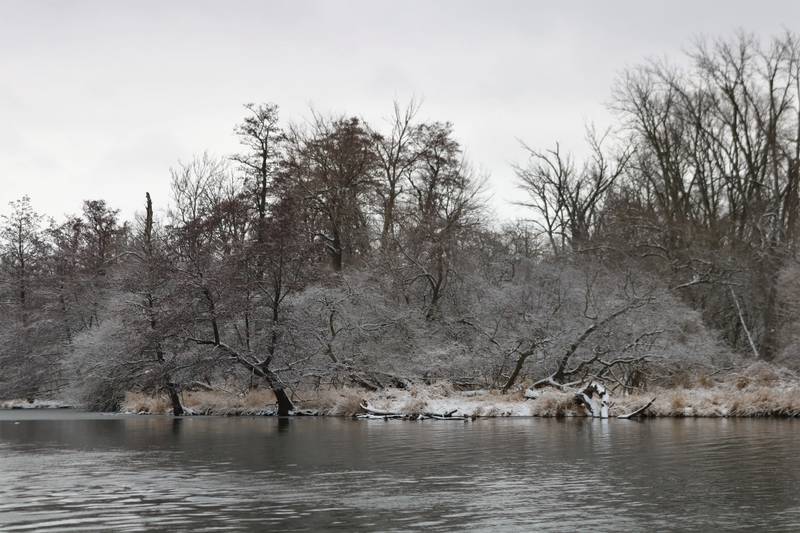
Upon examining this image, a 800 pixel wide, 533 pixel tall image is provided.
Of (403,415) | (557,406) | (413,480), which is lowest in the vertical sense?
(413,480)

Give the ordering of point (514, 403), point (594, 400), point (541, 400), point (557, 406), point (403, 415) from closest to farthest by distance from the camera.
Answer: point (594, 400) < point (557, 406) < point (541, 400) < point (403, 415) < point (514, 403)

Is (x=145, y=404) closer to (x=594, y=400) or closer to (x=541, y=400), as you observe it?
(x=541, y=400)

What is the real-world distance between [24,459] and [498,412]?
18.6m

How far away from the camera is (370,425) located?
101 ft

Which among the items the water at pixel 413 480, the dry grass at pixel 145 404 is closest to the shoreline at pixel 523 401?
the dry grass at pixel 145 404

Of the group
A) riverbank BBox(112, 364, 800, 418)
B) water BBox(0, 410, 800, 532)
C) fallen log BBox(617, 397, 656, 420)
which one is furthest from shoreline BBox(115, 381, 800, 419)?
water BBox(0, 410, 800, 532)

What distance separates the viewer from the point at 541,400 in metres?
33.7

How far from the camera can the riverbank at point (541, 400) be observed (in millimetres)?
31984

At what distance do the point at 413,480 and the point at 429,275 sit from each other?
96.4 ft

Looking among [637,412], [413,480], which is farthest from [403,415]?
[413,480]

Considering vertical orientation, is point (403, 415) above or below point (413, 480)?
above

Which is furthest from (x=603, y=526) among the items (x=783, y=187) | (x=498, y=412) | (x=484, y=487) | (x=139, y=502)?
(x=783, y=187)

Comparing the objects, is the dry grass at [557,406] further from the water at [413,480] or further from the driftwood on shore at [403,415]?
the water at [413,480]

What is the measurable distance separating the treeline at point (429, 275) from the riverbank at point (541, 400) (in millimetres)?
1063
